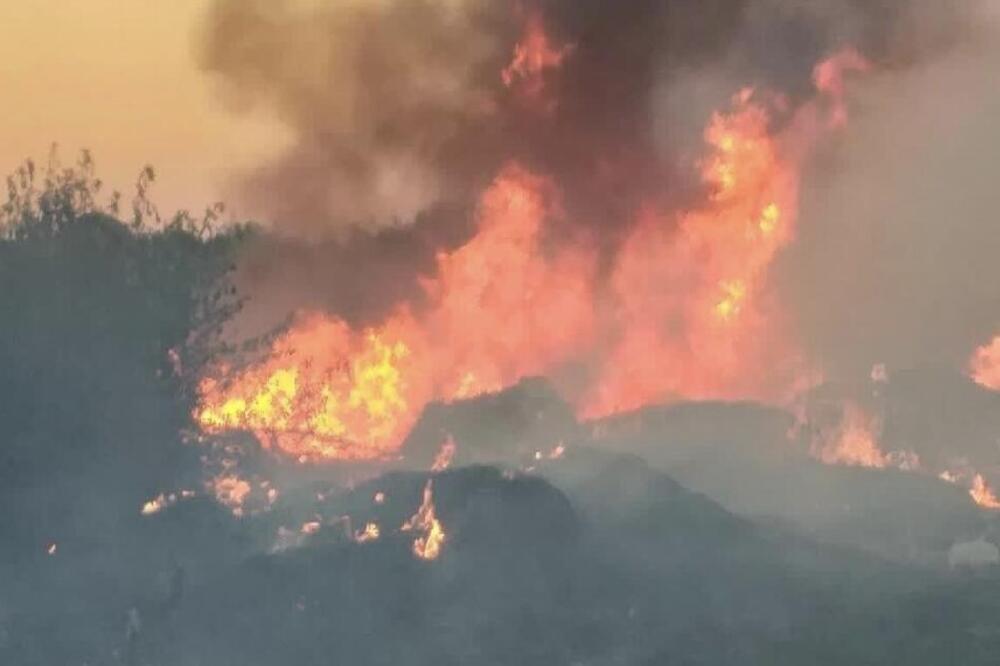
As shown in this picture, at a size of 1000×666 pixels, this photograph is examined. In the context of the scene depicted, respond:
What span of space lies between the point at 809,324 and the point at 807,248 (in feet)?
17.4

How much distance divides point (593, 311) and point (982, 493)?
23.4 metres

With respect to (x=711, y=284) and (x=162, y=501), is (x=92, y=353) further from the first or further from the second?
(x=711, y=284)

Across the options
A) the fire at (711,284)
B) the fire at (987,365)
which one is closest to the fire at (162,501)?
the fire at (711,284)

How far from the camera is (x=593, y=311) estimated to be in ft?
260

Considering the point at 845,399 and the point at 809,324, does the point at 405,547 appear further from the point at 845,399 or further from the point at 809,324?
the point at 809,324

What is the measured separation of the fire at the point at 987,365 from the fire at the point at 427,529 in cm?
4799

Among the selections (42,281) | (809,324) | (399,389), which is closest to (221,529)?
(42,281)

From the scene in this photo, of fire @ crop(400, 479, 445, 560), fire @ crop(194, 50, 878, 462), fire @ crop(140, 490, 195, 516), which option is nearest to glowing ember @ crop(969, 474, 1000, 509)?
fire @ crop(194, 50, 878, 462)

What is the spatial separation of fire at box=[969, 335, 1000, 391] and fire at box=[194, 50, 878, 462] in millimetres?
13410

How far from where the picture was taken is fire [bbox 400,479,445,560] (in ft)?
146

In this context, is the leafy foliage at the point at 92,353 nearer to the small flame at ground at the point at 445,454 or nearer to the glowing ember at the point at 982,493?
the small flame at ground at the point at 445,454

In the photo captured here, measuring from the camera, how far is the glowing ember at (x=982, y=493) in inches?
2455

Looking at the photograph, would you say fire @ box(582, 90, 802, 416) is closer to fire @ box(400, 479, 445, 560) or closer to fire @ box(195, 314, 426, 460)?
fire @ box(195, 314, 426, 460)

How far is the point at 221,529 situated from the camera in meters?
46.7
